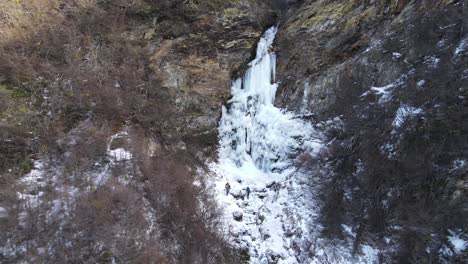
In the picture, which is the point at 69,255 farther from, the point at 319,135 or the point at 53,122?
the point at 319,135

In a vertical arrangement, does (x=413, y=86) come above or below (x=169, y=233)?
above

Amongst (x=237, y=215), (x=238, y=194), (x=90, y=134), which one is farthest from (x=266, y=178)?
(x=90, y=134)

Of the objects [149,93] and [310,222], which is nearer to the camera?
[310,222]

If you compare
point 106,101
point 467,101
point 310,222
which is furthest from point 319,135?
point 106,101

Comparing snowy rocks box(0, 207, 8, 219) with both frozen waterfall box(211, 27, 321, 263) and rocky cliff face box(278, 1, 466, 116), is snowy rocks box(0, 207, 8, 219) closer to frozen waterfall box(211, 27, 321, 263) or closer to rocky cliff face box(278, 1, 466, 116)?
frozen waterfall box(211, 27, 321, 263)

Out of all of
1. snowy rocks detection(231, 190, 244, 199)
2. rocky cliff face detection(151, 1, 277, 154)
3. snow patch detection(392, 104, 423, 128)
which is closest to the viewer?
snow patch detection(392, 104, 423, 128)

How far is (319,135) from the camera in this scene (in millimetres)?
7801

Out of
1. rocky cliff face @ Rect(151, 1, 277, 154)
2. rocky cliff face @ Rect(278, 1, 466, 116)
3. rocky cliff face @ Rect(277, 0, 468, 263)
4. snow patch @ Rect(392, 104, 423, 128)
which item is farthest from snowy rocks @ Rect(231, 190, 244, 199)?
snow patch @ Rect(392, 104, 423, 128)

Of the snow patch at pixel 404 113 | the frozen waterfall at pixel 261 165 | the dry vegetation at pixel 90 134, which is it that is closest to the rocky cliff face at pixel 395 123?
the snow patch at pixel 404 113

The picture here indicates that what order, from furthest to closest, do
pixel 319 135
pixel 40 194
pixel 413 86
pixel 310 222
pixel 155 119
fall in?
pixel 155 119
pixel 319 135
pixel 310 222
pixel 413 86
pixel 40 194

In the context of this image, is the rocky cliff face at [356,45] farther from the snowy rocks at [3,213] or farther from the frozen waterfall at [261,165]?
the snowy rocks at [3,213]

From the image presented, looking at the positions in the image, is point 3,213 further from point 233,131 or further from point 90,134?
point 233,131

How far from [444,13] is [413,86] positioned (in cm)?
186

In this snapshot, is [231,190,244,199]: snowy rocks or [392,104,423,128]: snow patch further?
[231,190,244,199]: snowy rocks
